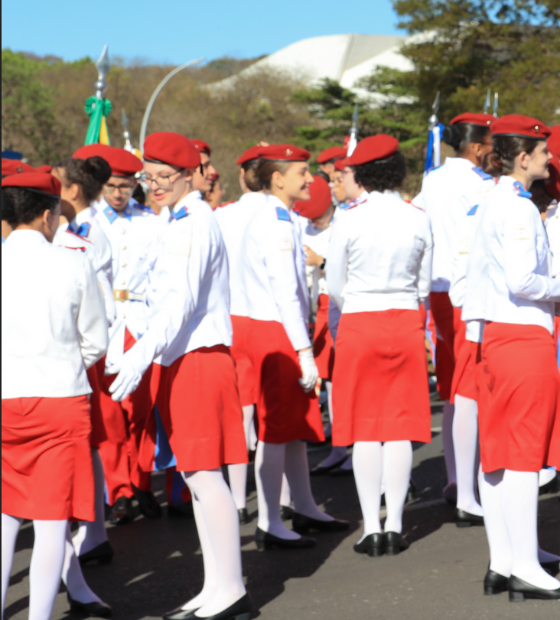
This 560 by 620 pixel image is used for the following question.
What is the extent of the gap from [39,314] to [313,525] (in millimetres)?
2322

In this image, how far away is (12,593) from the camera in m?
3.96

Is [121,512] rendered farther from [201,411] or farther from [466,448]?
[466,448]

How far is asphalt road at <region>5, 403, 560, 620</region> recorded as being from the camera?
3.53 metres

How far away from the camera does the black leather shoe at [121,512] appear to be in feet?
16.5

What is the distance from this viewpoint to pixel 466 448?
15.1 ft

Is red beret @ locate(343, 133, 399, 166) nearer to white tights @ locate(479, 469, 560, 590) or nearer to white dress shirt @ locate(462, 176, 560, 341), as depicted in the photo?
white dress shirt @ locate(462, 176, 560, 341)

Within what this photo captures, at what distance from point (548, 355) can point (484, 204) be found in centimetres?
67

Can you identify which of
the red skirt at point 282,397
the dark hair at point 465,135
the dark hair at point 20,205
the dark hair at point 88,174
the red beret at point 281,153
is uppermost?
the dark hair at point 465,135

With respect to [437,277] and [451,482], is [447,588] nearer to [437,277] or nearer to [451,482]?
[451,482]

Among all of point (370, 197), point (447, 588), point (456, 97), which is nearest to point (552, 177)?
point (370, 197)

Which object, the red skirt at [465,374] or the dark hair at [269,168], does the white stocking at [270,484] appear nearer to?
the red skirt at [465,374]

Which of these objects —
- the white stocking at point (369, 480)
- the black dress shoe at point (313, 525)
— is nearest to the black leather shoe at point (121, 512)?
the black dress shoe at point (313, 525)

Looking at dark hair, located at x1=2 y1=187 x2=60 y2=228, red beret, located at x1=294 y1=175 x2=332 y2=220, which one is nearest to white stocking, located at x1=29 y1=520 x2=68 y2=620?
dark hair, located at x1=2 y1=187 x2=60 y2=228

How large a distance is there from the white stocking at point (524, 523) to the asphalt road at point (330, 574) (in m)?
0.11
